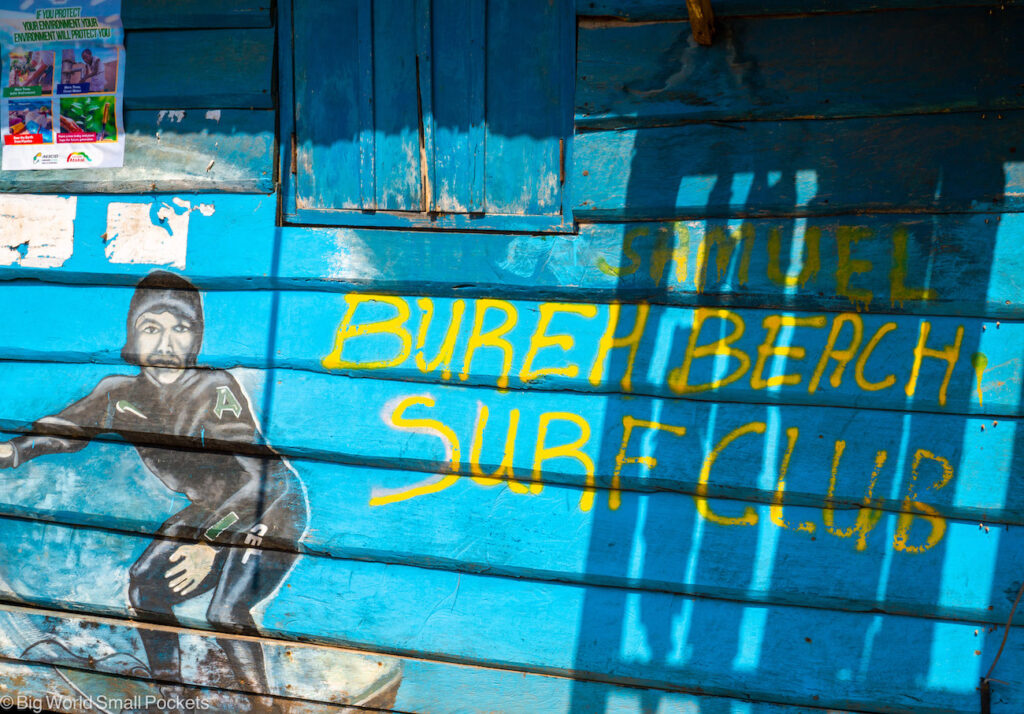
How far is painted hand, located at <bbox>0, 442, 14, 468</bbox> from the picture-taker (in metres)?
2.92

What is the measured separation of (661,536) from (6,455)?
8.75ft

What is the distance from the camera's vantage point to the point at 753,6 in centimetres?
230

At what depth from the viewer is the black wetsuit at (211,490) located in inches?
105

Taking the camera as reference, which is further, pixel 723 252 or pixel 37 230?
pixel 37 230

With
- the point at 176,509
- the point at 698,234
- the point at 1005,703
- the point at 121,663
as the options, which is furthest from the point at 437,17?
the point at 1005,703

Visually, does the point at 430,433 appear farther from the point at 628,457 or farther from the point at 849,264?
the point at 849,264

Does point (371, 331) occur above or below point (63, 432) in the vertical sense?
above

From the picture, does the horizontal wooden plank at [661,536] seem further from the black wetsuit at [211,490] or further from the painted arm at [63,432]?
the painted arm at [63,432]

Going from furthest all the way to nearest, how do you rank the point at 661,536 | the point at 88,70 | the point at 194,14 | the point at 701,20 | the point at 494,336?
the point at 88,70 → the point at 194,14 → the point at 494,336 → the point at 661,536 → the point at 701,20

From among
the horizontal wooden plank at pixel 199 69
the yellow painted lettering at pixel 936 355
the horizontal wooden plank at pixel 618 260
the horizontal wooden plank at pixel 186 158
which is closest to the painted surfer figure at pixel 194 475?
the horizontal wooden plank at pixel 618 260

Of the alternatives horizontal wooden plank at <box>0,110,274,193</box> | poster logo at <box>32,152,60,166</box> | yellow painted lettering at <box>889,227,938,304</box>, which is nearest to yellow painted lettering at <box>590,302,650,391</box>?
yellow painted lettering at <box>889,227,938,304</box>

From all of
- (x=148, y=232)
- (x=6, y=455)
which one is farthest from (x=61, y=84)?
(x=6, y=455)

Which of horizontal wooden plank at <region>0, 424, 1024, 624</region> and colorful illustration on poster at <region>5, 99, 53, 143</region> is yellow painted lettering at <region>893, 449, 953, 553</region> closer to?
horizontal wooden plank at <region>0, 424, 1024, 624</region>

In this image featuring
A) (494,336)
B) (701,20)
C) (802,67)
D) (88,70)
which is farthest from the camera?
(88,70)
